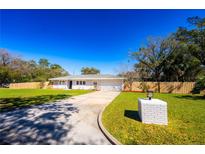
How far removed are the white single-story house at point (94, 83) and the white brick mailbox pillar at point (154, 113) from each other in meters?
17.5

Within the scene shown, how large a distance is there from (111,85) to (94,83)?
3.56 meters

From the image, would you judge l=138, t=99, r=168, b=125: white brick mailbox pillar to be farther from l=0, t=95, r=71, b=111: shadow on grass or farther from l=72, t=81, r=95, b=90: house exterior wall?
l=72, t=81, r=95, b=90: house exterior wall

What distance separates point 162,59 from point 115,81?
9128 millimetres

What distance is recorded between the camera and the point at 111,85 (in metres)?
23.4

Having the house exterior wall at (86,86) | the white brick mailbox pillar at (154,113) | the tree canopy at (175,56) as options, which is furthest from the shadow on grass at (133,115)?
the house exterior wall at (86,86)

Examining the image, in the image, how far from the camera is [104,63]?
35.4 metres

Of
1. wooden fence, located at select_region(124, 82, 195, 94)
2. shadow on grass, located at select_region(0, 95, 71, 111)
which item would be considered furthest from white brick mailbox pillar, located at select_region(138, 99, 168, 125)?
wooden fence, located at select_region(124, 82, 195, 94)

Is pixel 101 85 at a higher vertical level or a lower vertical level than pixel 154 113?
higher

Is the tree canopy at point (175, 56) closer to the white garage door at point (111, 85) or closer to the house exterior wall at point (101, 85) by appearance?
the white garage door at point (111, 85)

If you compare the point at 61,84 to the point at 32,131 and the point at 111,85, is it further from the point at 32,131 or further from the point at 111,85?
the point at 32,131

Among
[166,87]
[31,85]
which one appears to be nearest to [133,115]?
[166,87]

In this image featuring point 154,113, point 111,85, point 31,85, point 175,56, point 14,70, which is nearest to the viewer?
point 154,113

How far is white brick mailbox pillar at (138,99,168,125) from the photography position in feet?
14.9

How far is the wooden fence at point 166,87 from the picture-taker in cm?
1839
